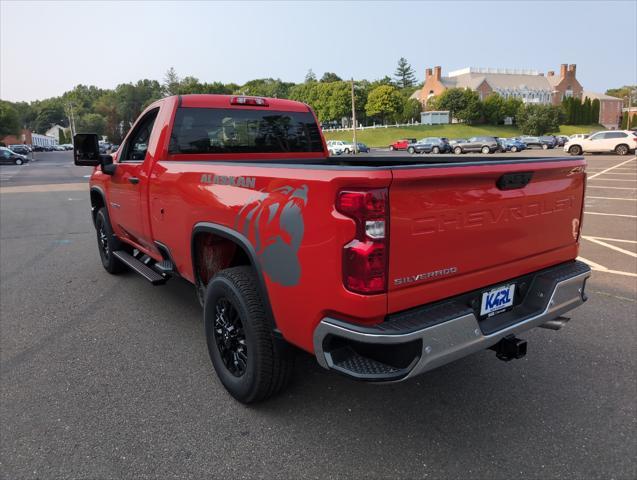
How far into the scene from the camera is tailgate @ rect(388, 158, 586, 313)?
2.20 meters

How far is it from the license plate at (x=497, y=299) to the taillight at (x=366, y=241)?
79 centimetres

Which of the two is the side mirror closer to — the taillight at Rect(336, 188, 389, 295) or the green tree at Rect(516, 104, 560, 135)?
the taillight at Rect(336, 188, 389, 295)

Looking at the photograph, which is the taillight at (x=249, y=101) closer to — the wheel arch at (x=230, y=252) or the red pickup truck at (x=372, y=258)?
the red pickup truck at (x=372, y=258)

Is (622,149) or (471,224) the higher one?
(471,224)

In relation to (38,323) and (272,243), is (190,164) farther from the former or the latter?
(38,323)

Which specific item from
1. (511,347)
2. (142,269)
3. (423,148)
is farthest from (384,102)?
(511,347)

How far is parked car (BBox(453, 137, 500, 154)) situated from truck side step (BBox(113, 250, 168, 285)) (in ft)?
130

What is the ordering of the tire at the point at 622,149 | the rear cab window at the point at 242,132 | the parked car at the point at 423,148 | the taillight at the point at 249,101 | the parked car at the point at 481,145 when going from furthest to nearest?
the parked car at the point at 423,148 → the parked car at the point at 481,145 → the tire at the point at 622,149 → the taillight at the point at 249,101 → the rear cab window at the point at 242,132

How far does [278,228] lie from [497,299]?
132 cm

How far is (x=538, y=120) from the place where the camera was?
77625 mm

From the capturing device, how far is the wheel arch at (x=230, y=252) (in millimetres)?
2713

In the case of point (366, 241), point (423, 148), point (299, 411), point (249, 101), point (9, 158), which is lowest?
point (299, 411)

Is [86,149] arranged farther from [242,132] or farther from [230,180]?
[230,180]

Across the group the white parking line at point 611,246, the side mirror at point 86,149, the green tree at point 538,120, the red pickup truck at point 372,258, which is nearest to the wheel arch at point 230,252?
the red pickup truck at point 372,258
